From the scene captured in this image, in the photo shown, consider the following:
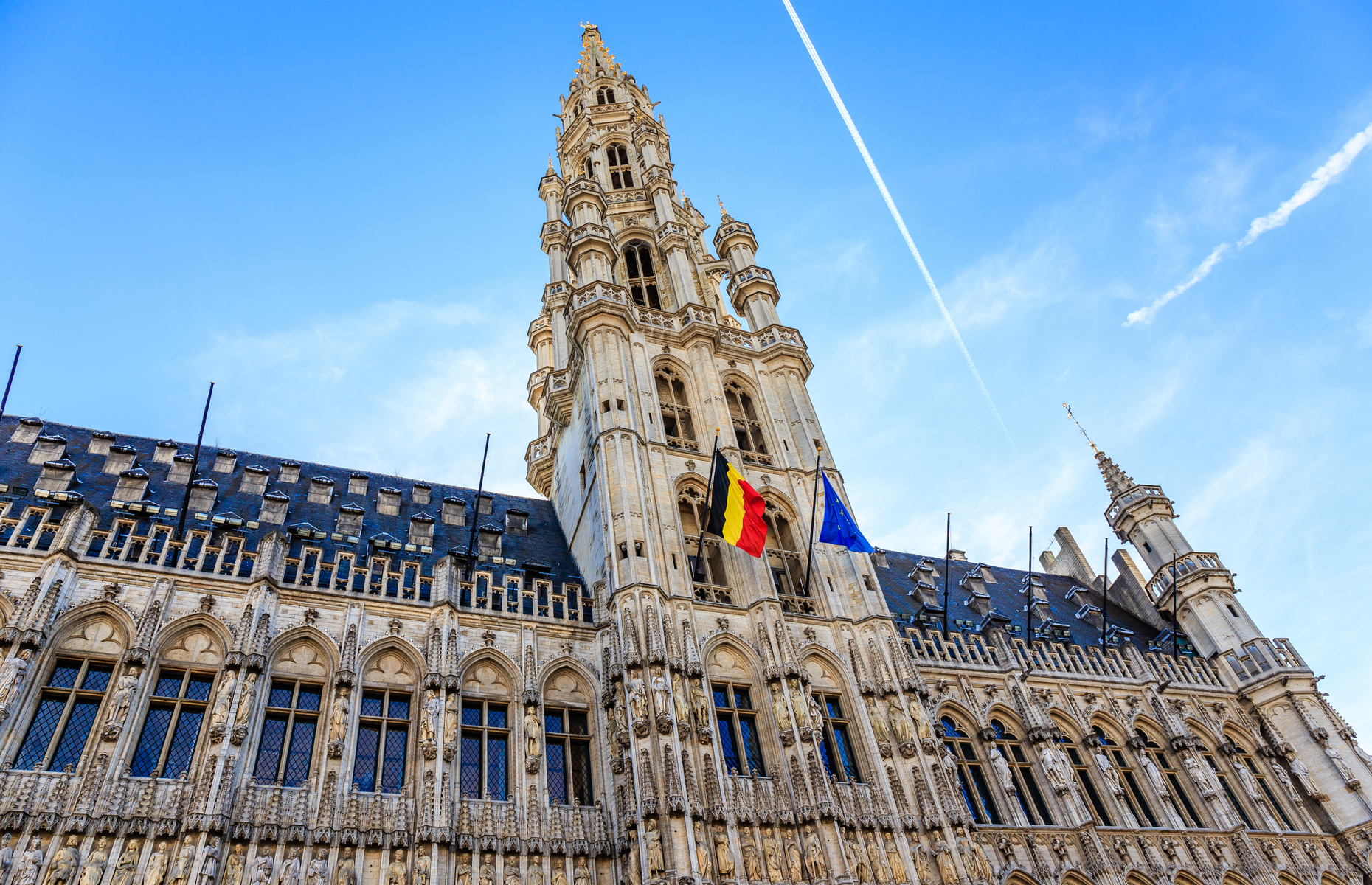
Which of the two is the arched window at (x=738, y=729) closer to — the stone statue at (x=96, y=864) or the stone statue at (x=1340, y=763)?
the stone statue at (x=96, y=864)

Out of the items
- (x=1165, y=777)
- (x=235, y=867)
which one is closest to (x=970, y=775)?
(x=1165, y=777)

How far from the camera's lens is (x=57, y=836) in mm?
17734

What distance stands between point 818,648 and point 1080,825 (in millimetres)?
9756

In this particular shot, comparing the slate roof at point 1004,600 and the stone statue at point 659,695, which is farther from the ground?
the slate roof at point 1004,600

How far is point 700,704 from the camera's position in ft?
77.4

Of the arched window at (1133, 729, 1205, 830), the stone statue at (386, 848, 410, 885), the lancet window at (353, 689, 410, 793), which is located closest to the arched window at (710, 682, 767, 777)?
the stone statue at (386, 848, 410, 885)

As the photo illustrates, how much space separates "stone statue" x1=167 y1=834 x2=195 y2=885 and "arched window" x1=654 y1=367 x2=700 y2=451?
62.3 feet

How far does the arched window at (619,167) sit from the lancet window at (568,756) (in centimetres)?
3173

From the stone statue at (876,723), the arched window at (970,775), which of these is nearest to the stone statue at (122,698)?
the stone statue at (876,723)

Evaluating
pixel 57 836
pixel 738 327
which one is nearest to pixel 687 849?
pixel 57 836

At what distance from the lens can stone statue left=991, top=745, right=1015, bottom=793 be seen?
2825 cm

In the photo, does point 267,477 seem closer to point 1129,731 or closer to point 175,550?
point 175,550

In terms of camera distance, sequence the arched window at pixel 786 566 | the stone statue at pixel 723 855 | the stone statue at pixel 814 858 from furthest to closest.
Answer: the arched window at pixel 786 566 → the stone statue at pixel 814 858 → the stone statue at pixel 723 855

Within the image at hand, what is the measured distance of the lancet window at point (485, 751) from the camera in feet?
72.7
